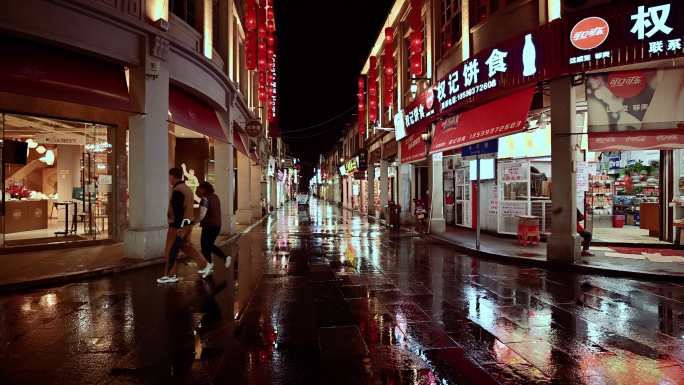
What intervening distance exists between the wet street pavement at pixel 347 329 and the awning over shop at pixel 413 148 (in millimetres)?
10563

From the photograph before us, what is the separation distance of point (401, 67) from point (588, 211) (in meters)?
13.7

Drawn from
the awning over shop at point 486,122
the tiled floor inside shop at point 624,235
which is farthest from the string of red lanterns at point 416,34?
the tiled floor inside shop at point 624,235

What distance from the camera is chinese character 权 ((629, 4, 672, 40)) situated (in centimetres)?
973

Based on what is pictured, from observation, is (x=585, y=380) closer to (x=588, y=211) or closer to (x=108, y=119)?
(x=588, y=211)

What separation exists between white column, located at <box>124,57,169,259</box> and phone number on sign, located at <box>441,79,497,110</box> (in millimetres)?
9489

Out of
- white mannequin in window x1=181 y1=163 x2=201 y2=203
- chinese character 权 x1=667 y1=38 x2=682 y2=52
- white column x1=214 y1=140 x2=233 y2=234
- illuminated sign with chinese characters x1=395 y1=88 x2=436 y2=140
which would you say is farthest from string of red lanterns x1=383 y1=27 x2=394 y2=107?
chinese character 权 x1=667 y1=38 x2=682 y2=52

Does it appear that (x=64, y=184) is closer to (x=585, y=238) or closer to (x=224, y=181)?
(x=224, y=181)

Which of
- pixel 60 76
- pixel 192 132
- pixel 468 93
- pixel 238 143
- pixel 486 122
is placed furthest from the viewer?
pixel 238 143

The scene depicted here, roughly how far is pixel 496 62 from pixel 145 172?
33.9 ft

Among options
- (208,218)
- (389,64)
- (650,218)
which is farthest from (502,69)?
(389,64)

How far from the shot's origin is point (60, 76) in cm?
985

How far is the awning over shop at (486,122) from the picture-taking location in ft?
39.9

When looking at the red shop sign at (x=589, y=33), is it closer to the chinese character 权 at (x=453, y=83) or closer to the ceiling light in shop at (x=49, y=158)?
the chinese character 权 at (x=453, y=83)

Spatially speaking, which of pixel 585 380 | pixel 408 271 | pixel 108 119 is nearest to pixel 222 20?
pixel 108 119
